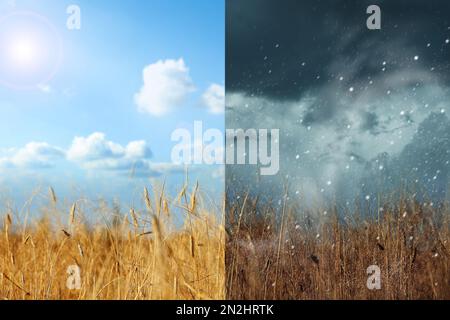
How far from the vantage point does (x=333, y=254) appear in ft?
10.6

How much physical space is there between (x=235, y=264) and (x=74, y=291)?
101cm

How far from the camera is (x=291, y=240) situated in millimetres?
3219

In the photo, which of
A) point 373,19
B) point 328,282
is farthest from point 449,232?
point 373,19

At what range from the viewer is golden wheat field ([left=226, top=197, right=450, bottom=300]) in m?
3.01

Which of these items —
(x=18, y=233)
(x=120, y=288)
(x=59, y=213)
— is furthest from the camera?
(x=18, y=233)

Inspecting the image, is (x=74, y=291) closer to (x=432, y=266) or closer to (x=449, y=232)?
(x=432, y=266)

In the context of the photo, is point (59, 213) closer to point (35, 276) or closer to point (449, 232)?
point (35, 276)

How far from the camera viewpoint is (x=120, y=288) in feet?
9.19

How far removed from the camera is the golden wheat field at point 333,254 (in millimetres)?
3008
